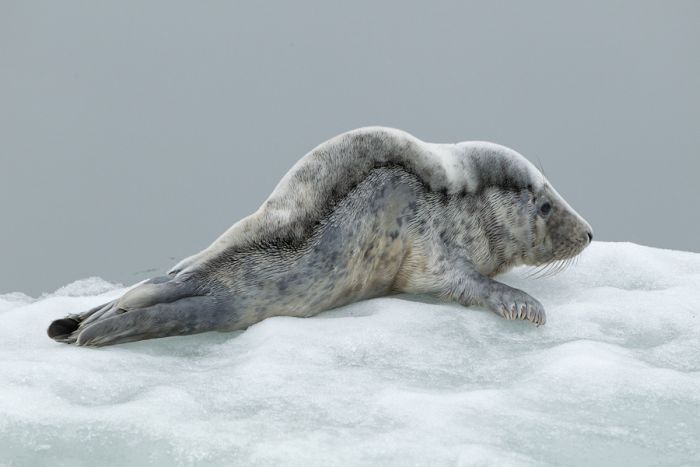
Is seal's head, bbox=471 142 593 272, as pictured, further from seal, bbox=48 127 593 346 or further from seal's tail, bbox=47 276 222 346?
seal's tail, bbox=47 276 222 346

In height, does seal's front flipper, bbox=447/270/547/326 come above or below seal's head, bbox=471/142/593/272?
below

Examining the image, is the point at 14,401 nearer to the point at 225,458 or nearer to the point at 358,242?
the point at 225,458

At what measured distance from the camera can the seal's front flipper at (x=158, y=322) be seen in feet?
12.3

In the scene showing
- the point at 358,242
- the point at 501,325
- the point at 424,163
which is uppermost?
the point at 424,163

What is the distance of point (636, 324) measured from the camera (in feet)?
13.2

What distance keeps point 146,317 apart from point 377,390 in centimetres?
116

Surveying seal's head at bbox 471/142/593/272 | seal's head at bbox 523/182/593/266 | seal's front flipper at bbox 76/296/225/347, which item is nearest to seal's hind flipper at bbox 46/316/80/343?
seal's front flipper at bbox 76/296/225/347

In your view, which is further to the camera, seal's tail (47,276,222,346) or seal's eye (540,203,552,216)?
seal's eye (540,203,552,216)

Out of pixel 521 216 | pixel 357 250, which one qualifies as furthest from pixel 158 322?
pixel 521 216

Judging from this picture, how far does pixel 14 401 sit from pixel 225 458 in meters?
0.70

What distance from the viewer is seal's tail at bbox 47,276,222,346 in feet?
12.4

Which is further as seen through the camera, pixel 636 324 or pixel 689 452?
pixel 636 324

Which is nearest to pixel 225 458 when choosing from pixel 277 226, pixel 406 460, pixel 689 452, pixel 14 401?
pixel 406 460

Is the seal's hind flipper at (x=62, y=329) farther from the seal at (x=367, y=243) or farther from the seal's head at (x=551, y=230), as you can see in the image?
the seal's head at (x=551, y=230)
